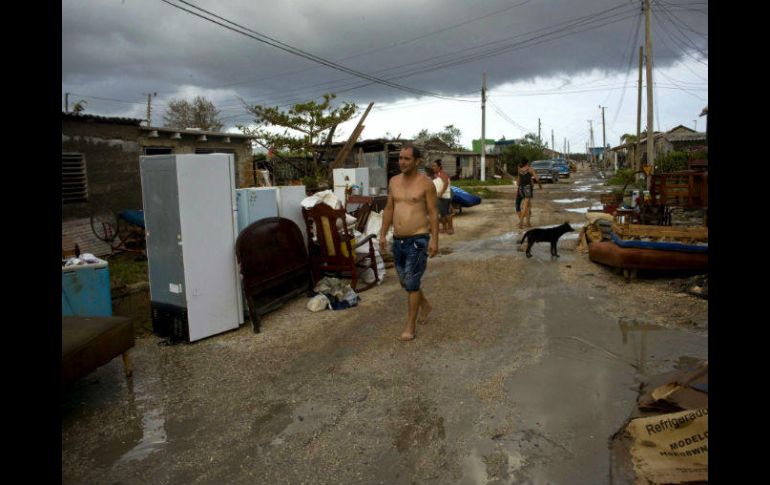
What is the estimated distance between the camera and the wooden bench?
3580 mm

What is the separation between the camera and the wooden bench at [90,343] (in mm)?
3580

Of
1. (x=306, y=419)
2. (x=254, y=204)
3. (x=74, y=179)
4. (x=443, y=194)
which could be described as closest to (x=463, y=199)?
(x=443, y=194)

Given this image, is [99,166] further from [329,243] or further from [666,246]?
[666,246]

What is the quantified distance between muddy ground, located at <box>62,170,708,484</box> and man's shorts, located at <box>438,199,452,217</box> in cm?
541

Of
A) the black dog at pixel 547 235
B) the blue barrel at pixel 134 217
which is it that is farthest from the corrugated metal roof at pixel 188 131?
the black dog at pixel 547 235

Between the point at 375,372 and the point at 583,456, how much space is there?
1848 millimetres

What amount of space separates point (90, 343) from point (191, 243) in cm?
171

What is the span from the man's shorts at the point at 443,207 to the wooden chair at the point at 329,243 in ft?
16.9

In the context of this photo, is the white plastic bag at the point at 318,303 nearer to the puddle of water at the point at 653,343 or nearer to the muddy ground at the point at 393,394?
the muddy ground at the point at 393,394

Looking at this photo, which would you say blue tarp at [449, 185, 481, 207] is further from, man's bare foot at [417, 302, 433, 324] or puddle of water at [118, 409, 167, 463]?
puddle of water at [118, 409, 167, 463]

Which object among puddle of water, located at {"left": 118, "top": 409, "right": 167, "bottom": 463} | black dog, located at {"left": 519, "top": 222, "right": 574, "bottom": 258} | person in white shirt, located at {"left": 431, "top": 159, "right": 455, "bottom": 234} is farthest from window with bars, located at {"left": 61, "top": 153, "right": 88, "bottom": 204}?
black dog, located at {"left": 519, "top": 222, "right": 574, "bottom": 258}

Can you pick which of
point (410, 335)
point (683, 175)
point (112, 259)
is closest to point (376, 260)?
point (410, 335)
